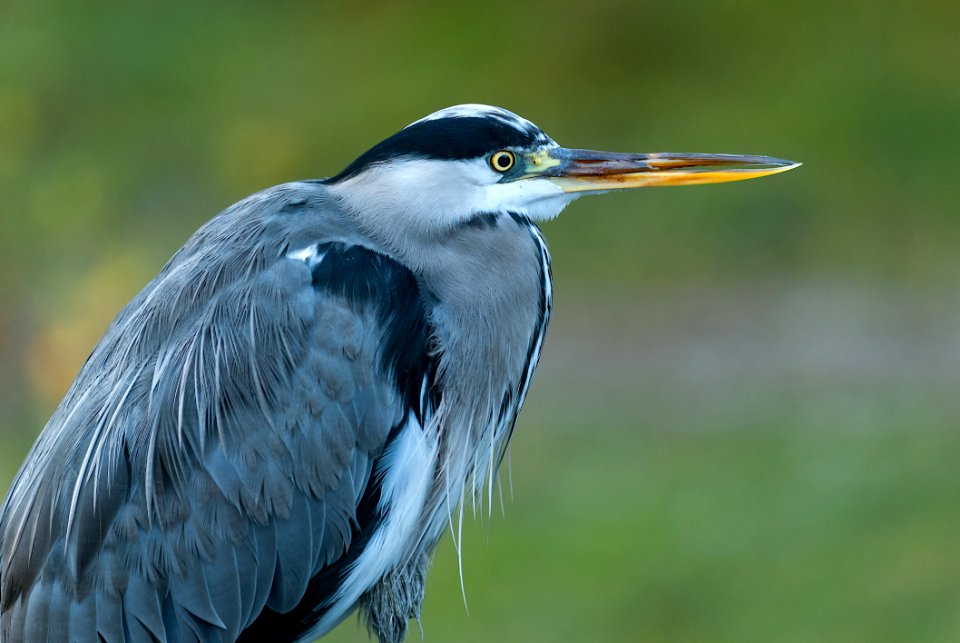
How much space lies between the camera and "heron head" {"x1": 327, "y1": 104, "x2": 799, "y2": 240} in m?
2.78

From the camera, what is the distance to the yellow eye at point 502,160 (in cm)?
281

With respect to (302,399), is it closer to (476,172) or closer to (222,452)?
(222,452)

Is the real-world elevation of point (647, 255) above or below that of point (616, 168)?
below

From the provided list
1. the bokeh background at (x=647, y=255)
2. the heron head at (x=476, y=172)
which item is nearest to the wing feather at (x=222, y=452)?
the heron head at (x=476, y=172)

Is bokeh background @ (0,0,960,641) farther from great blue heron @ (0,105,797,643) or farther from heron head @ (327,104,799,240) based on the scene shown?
heron head @ (327,104,799,240)

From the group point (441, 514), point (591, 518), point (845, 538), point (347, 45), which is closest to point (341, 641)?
point (591, 518)

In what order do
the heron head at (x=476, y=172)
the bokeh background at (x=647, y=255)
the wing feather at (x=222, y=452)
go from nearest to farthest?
1. the wing feather at (x=222, y=452)
2. the heron head at (x=476, y=172)
3. the bokeh background at (x=647, y=255)

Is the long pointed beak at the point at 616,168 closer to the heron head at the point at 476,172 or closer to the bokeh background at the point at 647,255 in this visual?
the heron head at the point at 476,172

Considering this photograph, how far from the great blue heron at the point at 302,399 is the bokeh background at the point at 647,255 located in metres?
2.39

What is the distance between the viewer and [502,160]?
282 centimetres

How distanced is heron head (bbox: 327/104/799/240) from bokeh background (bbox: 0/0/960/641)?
2.50 meters

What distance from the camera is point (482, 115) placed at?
2797 millimetres

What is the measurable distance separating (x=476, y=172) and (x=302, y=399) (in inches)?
24.2

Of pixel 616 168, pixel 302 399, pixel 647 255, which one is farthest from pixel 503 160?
pixel 647 255
